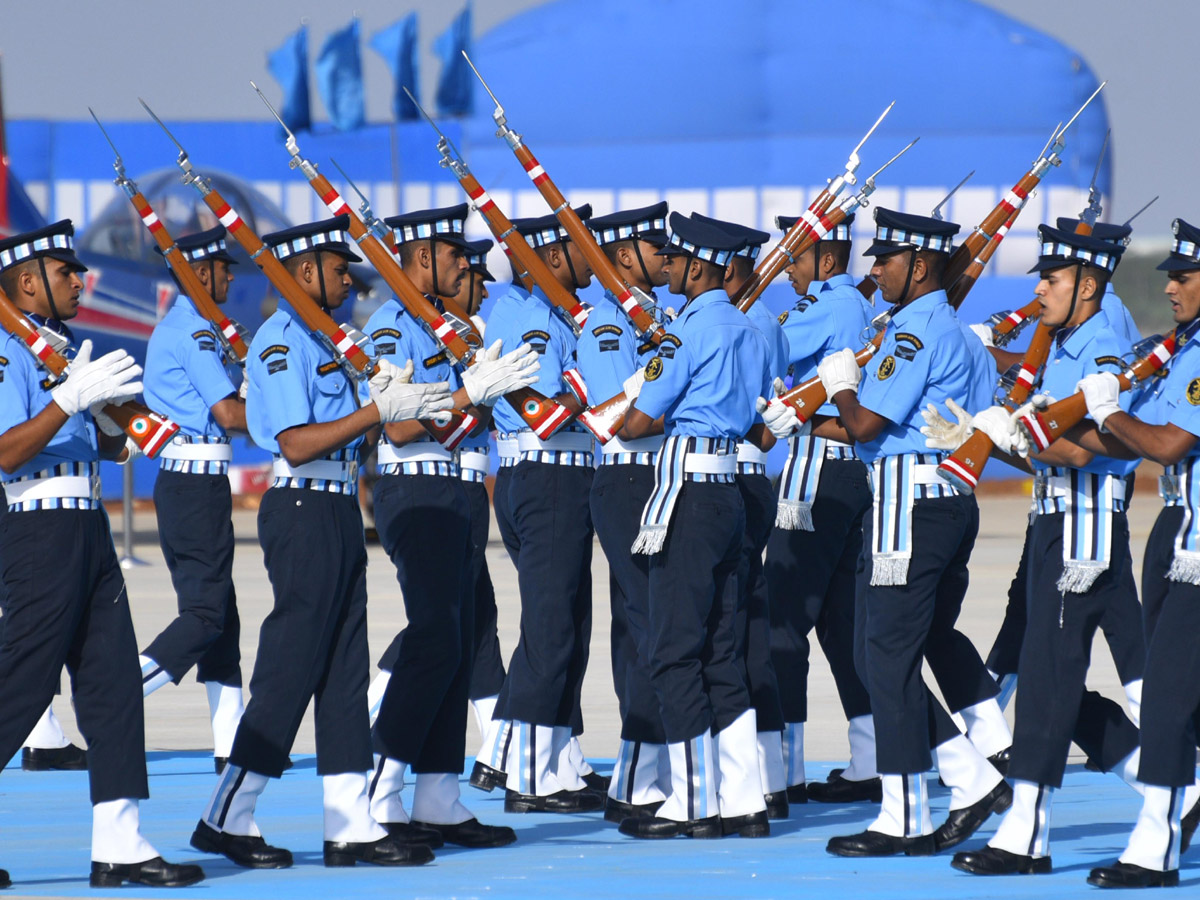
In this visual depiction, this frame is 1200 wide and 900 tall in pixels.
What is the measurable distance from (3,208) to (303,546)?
12.1m

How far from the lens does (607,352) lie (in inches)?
284

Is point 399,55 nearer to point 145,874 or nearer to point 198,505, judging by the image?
point 198,505

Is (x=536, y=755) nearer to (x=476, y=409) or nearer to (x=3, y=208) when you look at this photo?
(x=476, y=409)

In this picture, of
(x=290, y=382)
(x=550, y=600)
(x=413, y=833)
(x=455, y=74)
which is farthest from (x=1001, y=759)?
(x=455, y=74)

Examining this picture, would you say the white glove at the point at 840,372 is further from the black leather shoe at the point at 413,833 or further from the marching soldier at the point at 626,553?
the black leather shoe at the point at 413,833

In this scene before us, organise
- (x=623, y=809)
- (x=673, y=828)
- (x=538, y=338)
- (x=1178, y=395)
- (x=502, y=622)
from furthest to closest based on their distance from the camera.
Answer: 1. (x=502, y=622)
2. (x=538, y=338)
3. (x=623, y=809)
4. (x=673, y=828)
5. (x=1178, y=395)

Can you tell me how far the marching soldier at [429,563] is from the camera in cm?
631

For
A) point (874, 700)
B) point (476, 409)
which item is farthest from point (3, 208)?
point (874, 700)

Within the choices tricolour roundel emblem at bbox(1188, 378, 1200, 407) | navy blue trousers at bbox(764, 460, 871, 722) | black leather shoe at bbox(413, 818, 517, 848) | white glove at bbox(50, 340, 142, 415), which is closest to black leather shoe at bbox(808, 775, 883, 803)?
navy blue trousers at bbox(764, 460, 871, 722)

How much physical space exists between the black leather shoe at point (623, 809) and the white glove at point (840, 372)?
1.67 m

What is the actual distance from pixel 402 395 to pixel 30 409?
43.1 inches

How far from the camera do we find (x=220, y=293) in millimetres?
8109

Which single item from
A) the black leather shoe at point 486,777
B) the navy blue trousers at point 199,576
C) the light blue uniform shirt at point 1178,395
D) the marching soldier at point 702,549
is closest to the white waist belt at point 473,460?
the navy blue trousers at point 199,576

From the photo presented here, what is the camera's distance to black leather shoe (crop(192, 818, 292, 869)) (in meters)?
6.05
